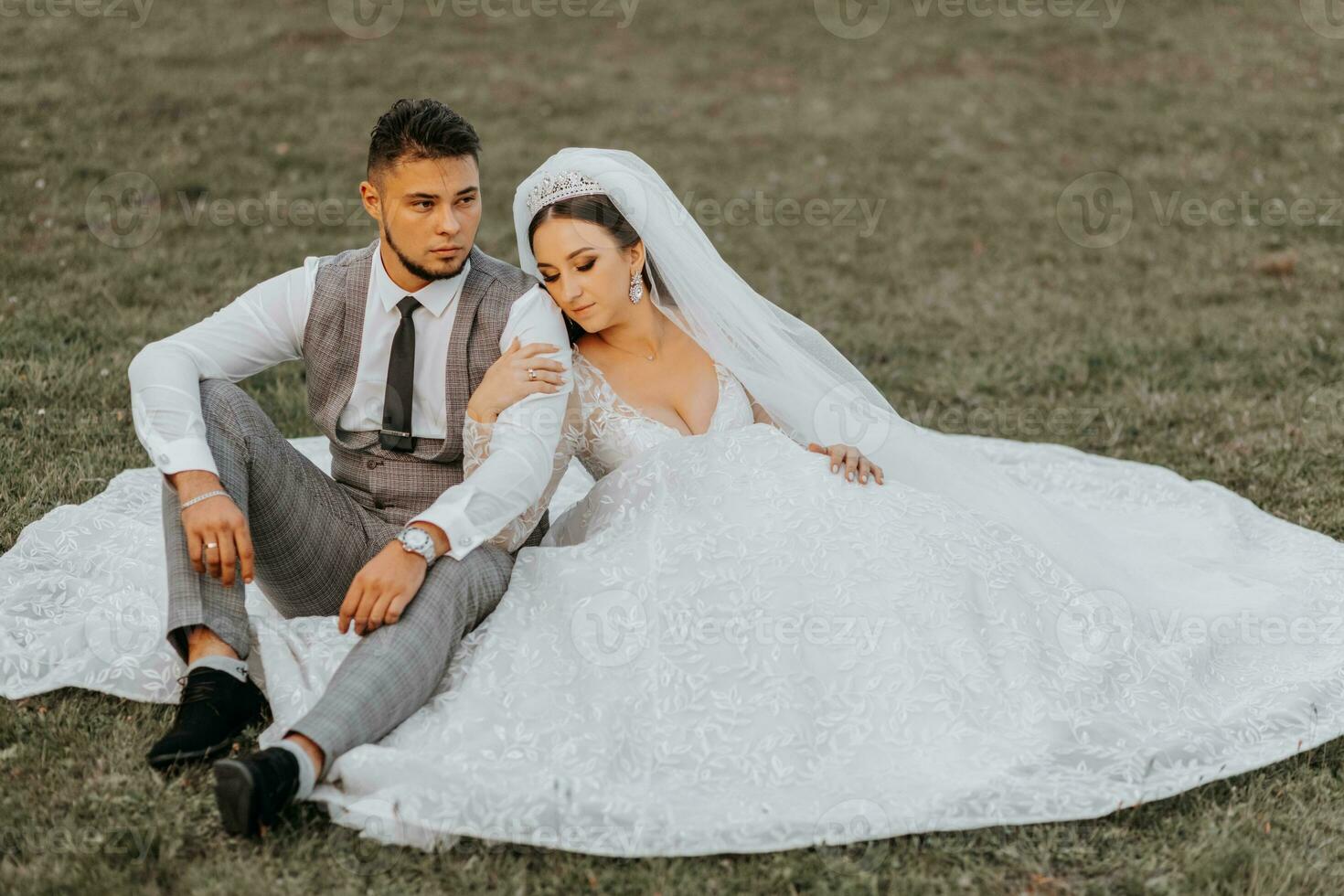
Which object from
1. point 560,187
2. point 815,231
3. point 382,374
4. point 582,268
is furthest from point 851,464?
point 815,231

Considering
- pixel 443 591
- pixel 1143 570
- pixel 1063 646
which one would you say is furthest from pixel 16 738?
pixel 1143 570

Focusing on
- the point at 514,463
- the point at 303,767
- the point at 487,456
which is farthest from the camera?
the point at 487,456

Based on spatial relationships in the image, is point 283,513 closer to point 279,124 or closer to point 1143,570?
point 1143,570

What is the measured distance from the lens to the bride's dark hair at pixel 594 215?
4.39 m

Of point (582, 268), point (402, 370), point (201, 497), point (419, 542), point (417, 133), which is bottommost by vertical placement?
point (419, 542)

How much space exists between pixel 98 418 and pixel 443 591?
3457 mm

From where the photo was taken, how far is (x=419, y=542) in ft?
12.4

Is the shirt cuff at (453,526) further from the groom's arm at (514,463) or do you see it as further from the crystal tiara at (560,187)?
the crystal tiara at (560,187)

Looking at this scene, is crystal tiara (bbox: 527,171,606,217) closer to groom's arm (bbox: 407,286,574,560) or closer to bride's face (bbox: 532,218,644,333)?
bride's face (bbox: 532,218,644,333)

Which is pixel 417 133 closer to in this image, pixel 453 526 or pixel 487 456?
pixel 487 456

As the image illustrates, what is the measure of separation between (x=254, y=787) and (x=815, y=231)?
834cm

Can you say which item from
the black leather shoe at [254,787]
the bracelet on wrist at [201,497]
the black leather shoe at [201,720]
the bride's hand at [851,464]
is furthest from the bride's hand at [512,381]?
the black leather shoe at [254,787]

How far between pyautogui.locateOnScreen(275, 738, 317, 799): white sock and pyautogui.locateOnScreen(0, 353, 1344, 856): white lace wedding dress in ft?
0.21

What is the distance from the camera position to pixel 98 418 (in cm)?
644
